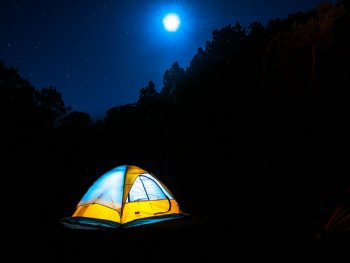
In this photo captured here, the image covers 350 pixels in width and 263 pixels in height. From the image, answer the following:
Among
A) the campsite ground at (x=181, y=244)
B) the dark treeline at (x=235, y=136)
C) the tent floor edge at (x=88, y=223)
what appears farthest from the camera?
the dark treeline at (x=235, y=136)

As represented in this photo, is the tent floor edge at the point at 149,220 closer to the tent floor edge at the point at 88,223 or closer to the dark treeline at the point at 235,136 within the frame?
the tent floor edge at the point at 88,223

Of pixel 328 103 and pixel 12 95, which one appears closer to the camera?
pixel 328 103

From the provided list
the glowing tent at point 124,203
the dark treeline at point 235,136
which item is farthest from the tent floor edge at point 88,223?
the dark treeline at point 235,136

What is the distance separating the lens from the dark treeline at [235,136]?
34.8 ft

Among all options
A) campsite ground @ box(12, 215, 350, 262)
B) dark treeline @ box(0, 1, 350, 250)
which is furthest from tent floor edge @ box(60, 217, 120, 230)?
dark treeline @ box(0, 1, 350, 250)

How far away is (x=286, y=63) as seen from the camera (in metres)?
17.8

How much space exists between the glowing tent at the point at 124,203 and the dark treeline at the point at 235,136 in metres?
1.52

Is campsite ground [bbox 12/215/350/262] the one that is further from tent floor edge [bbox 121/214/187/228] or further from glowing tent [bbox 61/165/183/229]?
glowing tent [bbox 61/165/183/229]

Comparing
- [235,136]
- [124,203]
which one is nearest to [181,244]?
[124,203]

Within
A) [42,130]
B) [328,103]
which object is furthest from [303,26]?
[42,130]

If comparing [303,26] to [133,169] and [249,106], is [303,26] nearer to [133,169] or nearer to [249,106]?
[249,106]

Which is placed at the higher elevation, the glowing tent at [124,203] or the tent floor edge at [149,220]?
the glowing tent at [124,203]

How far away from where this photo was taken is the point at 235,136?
18.2 meters

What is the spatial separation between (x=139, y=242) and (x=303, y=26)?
882 inches
